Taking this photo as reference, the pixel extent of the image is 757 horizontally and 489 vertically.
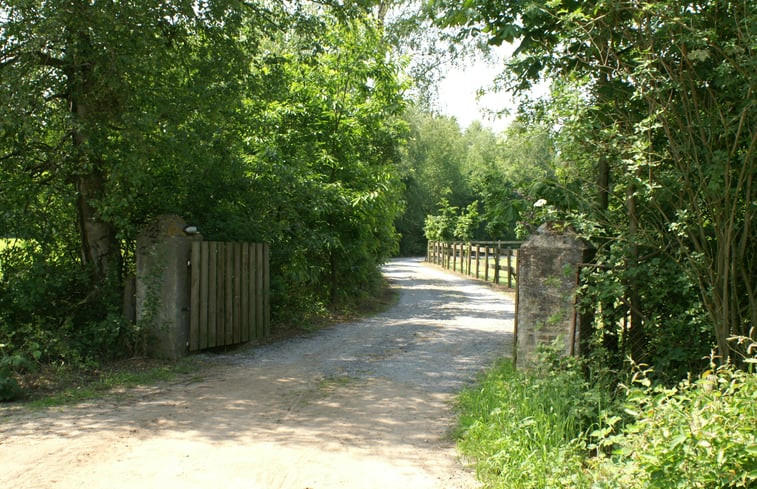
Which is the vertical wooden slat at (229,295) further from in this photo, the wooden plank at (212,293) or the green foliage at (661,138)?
the green foliage at (661,138)

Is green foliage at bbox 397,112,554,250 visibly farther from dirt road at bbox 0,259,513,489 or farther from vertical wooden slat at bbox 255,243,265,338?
vertical wooden slat at bbox 255,243,265,338

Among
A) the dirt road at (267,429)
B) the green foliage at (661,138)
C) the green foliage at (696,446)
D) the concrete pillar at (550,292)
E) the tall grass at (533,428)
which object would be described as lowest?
the dirt road at (267,429)

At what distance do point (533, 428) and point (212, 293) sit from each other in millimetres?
6309

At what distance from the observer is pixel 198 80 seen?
9.76m

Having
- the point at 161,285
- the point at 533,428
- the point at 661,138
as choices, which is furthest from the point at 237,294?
the point at 661,138

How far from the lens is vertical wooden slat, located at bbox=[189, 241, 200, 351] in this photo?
31.5ft

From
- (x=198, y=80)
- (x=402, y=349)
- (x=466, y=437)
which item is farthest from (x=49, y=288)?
(x=466, y=437)

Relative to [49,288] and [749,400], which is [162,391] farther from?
[749,400]

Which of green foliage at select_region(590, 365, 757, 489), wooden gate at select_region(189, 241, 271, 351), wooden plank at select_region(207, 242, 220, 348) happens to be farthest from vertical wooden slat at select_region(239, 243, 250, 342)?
green foliage at select_region(590, 365, 757, 489)

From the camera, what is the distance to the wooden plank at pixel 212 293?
9977 millimetres

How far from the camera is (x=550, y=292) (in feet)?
22.6

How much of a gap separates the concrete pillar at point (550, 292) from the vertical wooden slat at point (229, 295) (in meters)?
5.10

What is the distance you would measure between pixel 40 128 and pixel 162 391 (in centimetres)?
414

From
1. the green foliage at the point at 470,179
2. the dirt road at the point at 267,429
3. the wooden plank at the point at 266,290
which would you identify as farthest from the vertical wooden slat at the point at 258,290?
the green foliage at the point at 470,179
